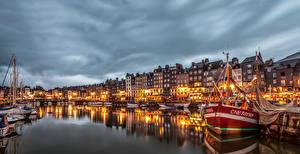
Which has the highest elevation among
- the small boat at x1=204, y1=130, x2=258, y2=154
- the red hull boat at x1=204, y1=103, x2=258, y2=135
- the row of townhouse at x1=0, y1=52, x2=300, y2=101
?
the row of townhouse at x1=0, y1=52, x2=300, y2=101

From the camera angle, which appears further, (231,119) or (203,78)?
(203,78)

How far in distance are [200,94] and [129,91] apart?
5637 cm

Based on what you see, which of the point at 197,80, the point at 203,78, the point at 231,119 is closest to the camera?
the point at 231,119

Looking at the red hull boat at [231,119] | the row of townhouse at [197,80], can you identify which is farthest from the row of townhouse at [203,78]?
the red hull boat at [231,119]

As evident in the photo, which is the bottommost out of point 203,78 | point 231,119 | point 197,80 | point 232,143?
point 232,143

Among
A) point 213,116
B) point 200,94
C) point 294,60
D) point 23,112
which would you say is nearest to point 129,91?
point 200,94

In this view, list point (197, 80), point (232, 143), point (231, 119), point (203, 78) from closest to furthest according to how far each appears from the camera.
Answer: point (232, 143) < point (231, 119) < point (203, 78) < point (197, 80)

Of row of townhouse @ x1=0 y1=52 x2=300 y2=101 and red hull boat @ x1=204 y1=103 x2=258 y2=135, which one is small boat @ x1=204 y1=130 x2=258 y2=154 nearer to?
red hull boat @ x1=204 y1=103 x2=258 y2=135

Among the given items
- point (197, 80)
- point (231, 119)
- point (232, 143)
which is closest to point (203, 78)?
point (197, 80)

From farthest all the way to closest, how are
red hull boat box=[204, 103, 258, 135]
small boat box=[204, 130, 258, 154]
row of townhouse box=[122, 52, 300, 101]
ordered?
row of townhouse box=[122, 52, 300, 101]
red hull boat box=[204, 103, 258, 135]
small boat box=[204, 130, 258, 154]

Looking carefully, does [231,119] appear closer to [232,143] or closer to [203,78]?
[232,143]

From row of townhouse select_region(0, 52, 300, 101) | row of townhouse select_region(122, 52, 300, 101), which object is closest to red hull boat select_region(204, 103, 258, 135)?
row of townhouse select_region(0, 52, 300, 101)

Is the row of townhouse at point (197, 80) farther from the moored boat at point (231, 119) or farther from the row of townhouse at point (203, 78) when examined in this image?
the moored boat at point (231, 119)

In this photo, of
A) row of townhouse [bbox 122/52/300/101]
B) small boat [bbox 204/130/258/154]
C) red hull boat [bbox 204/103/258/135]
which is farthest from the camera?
row of townhouse [bbox 122/52/300/101]
